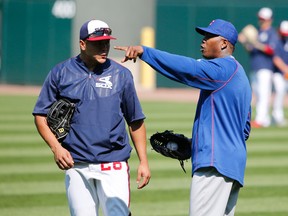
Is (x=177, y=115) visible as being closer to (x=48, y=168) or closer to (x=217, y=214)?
(x=48, y=168)

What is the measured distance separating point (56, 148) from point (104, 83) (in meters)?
0.59

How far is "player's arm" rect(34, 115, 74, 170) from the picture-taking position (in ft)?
20.5

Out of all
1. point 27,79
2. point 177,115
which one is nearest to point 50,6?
point 27,79

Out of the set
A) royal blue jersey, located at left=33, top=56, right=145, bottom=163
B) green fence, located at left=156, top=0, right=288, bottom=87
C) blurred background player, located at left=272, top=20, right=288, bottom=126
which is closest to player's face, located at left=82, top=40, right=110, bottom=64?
royal blue jersey, located at left=33, top=56, right=145, bottom=163

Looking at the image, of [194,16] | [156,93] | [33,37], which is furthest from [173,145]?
[33,37]

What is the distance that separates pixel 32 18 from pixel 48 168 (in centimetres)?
1687

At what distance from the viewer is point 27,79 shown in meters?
29.2

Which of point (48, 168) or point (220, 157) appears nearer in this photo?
point (220, 157)

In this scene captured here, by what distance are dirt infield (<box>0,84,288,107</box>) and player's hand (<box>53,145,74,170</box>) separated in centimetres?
1858

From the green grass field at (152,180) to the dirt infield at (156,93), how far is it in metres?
8.69

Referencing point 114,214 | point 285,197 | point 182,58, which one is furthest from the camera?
point 285,197

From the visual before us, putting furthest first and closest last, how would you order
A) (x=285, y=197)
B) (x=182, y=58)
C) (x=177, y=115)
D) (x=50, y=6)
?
1. (x=50, y=6)
2. (x=177, y=115)
3. (x=285, y=197)
4. (x=182, y=58)

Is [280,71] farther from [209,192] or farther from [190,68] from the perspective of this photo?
[190,68]

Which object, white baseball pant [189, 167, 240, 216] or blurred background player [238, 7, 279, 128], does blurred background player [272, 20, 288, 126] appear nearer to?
blurred background player [238, 7, 279, 128]
